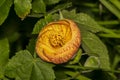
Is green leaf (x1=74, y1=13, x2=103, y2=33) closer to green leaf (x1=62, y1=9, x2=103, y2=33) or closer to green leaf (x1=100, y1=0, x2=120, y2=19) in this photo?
green leaf (x1=62, y1=9, x2=103, y2=33)

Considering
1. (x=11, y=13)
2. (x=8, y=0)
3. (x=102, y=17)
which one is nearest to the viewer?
(x=8, y=0)

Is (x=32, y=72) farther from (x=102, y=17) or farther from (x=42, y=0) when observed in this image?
(x=102, y=17)

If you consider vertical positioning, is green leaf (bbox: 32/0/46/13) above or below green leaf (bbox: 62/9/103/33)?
above

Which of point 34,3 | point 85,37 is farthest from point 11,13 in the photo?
point 85,37

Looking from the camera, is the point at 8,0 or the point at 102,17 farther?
the point at 102,17

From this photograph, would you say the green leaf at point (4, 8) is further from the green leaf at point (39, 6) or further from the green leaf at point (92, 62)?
the green leaf at point (92, 62)

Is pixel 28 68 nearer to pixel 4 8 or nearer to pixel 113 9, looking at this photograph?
pixel 4 8

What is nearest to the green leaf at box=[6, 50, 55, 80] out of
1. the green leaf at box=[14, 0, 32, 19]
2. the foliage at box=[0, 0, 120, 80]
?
the foliage at box=[0, 0, 120, 80]

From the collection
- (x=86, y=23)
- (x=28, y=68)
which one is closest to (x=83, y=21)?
(x=86, y=23)
